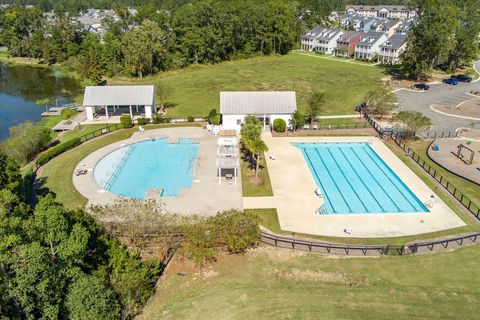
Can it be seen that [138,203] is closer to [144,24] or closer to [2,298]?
[2,298]

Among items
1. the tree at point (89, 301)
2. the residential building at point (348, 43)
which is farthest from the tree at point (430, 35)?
the tree at point (89, 301)

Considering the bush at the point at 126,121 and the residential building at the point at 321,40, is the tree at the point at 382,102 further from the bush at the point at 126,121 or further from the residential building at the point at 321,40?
the residential building at the point at 321,40

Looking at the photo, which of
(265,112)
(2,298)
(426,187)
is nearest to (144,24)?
(265,112)

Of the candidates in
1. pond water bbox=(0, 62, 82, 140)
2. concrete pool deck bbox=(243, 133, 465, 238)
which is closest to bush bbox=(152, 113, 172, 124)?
Result: concrete pool deck bbox=(243, 133, 465, 238)

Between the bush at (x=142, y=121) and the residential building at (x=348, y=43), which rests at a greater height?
the residential building at (x=348, y=43)

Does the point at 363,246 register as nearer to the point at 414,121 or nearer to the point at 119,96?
the point at 414,121

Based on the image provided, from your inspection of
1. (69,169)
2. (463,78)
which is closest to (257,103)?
(69,169)

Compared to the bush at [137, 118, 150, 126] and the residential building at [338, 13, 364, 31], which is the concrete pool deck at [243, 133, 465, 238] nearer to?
the bush at [137, 118, 150, 126]
